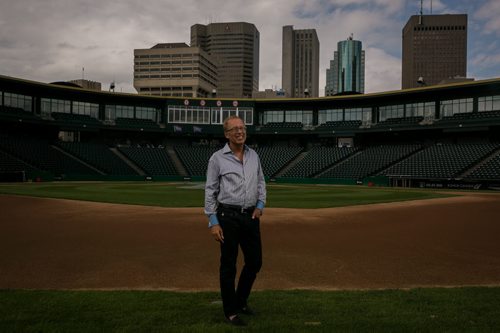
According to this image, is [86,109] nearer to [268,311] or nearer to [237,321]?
[268,311]

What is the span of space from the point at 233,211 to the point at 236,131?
44.0 inches

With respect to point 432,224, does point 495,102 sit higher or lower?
higher

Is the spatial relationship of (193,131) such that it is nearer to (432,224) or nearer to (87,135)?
(87,135)

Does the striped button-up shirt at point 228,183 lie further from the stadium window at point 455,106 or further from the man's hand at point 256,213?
the stadium window at point 455,106

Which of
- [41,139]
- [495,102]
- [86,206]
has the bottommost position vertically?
[86,206]

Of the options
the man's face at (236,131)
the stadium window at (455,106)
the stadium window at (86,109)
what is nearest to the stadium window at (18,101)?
the stadium window at (86,109)


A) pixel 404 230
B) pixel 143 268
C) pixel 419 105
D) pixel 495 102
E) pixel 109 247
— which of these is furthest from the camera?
pixel 419 105

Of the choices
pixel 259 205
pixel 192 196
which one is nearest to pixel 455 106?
pixel 192 196

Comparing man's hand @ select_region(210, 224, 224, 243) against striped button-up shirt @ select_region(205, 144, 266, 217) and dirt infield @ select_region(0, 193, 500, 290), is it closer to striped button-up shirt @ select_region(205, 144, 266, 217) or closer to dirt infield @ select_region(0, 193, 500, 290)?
striped button-up shirt @ select_region(205, 144, 266, 217)

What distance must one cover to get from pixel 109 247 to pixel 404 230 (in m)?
10.2

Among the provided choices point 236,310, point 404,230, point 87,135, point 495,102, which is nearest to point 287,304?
point 236,310

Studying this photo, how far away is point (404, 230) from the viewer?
13852 mm

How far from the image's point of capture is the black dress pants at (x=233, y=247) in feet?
16.8

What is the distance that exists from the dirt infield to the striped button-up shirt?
2468 millimetres
